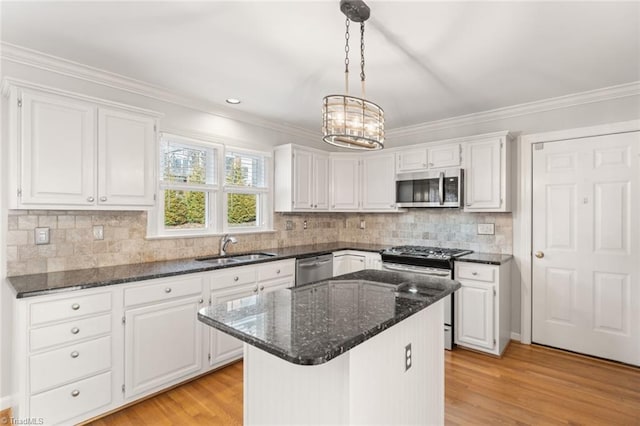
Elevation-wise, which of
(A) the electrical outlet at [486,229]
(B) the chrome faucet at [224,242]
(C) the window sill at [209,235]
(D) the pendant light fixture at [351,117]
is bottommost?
(B) the chrome faucet at [224,242]

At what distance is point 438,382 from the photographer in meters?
1.96

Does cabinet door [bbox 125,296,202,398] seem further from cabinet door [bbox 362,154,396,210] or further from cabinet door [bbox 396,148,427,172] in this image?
cabinet door [bbox 396,148,427,172]

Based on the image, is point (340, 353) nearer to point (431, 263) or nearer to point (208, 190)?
point (431, 263)

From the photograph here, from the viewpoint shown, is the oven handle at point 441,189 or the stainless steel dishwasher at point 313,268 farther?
the oven handle at point 441,189

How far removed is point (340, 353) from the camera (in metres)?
1.10

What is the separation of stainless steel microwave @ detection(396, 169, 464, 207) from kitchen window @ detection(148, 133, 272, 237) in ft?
5.60

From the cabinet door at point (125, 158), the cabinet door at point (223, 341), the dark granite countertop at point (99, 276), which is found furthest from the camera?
the cabinet door at point (223, 341)

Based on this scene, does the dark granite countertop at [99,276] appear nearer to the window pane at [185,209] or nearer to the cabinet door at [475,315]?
the window pane at [185,209]

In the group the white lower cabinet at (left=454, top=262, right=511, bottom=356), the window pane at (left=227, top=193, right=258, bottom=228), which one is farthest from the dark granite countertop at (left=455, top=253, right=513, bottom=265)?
the window pane at (left=227, top=193, right=258, bottom=228)

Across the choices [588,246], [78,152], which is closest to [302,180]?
[78,152]

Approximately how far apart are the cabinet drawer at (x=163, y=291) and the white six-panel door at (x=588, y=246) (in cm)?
345

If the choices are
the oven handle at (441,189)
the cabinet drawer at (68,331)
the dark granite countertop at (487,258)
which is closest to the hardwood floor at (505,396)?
the cabinet drawer at (68,331)

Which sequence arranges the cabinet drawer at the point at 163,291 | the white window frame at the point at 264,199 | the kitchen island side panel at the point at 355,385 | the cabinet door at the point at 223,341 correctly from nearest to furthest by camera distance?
the kitchen island side panel at the point at 355,385 < the cabinet drawer at the point at 163,291 < the cabinet door at the point at 223,341 < the white window frame at the point at 264,199

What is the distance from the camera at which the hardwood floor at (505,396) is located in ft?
7.43
